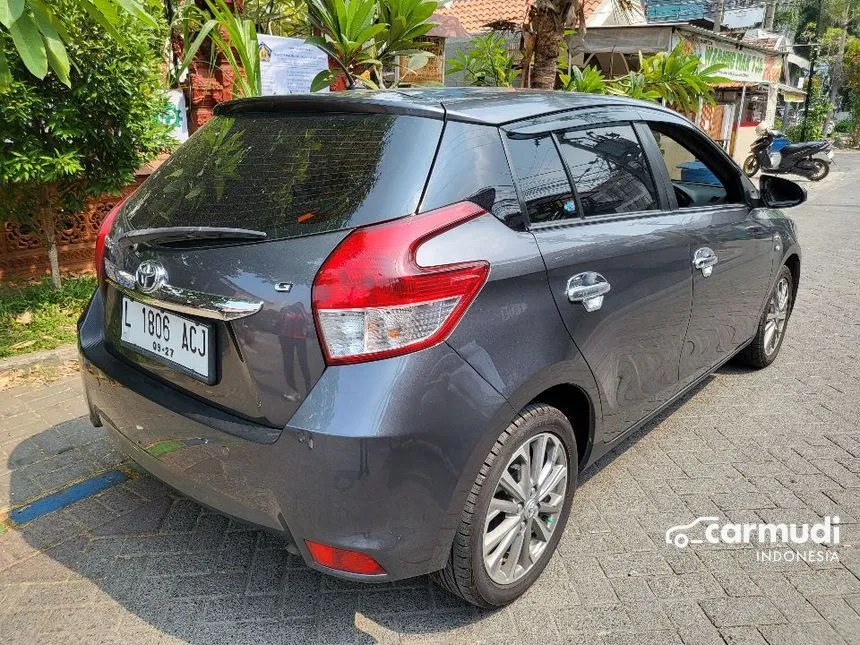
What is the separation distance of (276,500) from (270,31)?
6.39 m

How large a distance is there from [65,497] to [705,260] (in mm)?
3093

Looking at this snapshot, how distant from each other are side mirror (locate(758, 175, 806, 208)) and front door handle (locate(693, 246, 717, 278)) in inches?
37.2

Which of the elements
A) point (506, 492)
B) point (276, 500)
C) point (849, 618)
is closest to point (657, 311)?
point (506, 492)

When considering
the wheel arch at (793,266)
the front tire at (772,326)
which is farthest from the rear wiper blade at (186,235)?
the wheel arch at (793,266)

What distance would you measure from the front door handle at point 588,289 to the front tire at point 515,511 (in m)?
0.39

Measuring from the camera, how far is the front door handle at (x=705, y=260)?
3.12 m

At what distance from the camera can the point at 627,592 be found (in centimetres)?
245

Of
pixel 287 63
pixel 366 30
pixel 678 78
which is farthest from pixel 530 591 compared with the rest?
pixel 678 78

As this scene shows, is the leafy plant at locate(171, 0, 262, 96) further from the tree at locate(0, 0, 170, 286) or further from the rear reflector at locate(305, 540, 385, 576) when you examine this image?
the rear reflector at locate(305, 540, 385, 576)

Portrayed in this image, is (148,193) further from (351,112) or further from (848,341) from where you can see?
(848,341)

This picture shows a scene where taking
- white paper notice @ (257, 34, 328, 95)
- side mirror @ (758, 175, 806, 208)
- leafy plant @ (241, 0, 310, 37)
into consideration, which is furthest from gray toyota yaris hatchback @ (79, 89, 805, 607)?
leafy plant @ (241, 0, 310, 37)

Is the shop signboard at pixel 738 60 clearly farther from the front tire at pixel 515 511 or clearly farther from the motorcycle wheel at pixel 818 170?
the front tire at pixel 515 511

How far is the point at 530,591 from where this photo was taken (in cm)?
246

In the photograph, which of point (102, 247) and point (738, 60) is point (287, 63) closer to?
point (102, 247)
